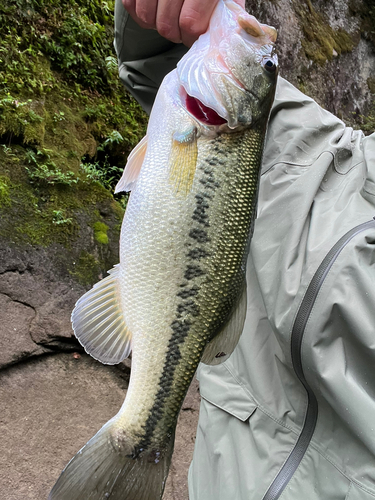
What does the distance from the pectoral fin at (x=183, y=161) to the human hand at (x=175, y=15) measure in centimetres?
31

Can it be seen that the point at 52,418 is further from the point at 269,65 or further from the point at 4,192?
the point at 269,65

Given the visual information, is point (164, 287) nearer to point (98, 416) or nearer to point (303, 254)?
point (303, 254)

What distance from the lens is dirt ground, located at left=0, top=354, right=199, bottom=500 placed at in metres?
2.28

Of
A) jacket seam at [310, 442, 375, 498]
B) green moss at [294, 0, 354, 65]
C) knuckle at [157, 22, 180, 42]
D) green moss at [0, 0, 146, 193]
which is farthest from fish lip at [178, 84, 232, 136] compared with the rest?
green moss at [294, 0, 354, 65]

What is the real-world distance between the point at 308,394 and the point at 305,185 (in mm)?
754

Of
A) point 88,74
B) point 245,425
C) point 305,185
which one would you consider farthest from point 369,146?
point 88,74

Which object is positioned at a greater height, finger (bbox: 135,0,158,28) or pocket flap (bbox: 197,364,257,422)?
finger (bbox: 135,0,158,28)

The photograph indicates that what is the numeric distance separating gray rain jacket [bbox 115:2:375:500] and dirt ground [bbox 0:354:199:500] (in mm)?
1042

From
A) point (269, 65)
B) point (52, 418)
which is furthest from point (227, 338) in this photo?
point (52, 418)

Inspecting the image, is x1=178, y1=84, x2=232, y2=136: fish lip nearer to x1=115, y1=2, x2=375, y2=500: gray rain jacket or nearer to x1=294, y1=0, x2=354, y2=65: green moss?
x1=115, y1=2, x2=375, y2=500: gray rain jacket

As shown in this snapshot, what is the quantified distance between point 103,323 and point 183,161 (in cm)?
61

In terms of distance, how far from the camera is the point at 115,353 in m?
1.32

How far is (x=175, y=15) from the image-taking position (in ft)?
4.19

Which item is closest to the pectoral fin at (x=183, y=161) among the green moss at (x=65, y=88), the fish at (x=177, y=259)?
the fish at (x=177, y=259)
